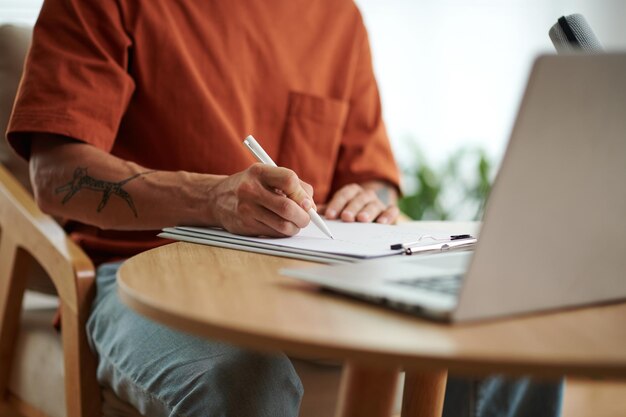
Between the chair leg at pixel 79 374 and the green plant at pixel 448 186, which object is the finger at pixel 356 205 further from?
the green plant at pixel 448 186

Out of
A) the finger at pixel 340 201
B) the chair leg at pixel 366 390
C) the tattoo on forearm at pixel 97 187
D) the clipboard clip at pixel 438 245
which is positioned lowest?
the finger at pixel 340 201

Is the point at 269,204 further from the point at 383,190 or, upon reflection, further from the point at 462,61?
the point at 462,61

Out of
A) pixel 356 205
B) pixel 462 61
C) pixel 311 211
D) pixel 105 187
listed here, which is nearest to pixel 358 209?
pixel 356 205

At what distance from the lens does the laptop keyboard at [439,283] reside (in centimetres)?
57

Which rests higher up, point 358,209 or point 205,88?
point 205,88

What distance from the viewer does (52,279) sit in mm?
1243

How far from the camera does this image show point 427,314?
0.53m

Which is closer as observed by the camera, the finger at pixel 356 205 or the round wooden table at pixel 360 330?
the round wooden table at pixel 360 330

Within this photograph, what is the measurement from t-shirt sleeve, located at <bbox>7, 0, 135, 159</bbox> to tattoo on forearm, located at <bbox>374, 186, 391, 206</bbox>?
0.56 metres

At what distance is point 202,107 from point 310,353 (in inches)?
35.9

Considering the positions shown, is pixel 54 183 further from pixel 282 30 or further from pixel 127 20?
pixel 282 30

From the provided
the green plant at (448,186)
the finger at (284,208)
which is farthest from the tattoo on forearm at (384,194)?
the green plant at (448,186)

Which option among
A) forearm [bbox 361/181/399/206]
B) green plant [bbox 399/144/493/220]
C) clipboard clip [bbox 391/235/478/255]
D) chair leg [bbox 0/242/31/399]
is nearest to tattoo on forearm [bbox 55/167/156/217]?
chair leg [bbox 0/242/31/399]

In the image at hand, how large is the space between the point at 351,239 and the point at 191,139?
0.52 metres
